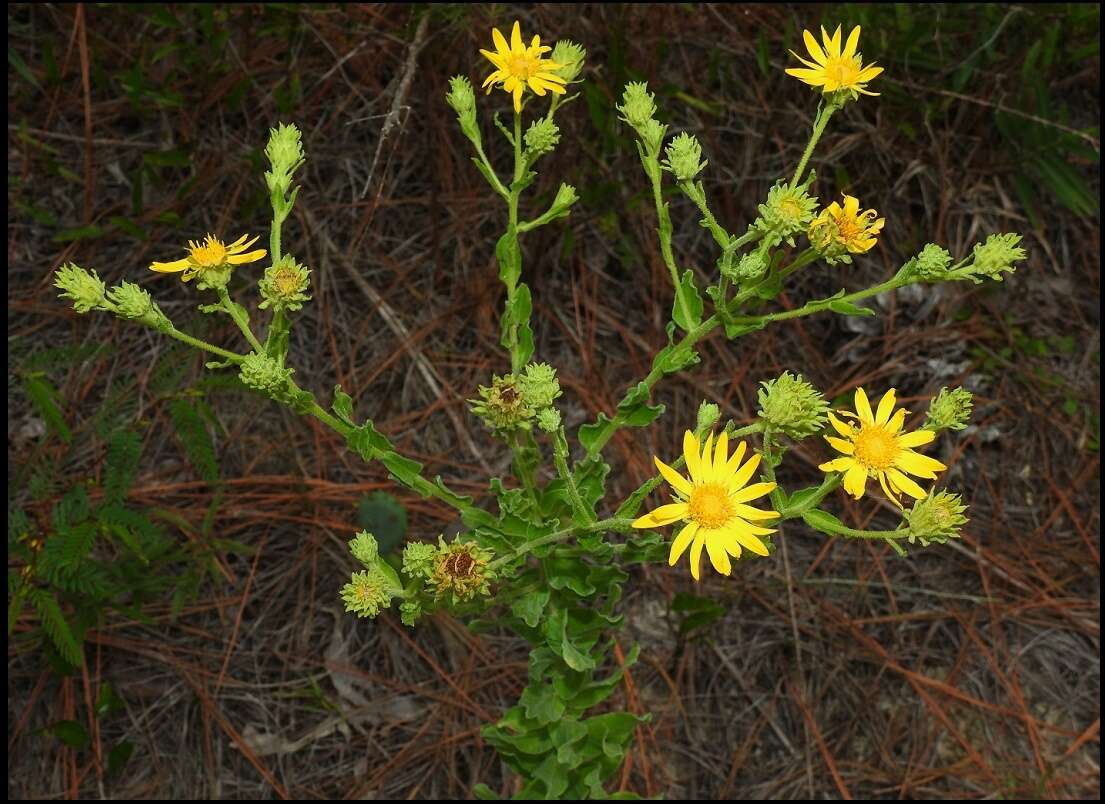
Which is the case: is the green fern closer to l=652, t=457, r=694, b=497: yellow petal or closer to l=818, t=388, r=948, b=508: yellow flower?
l=652, t=457, r=694, b=497: yellow petal

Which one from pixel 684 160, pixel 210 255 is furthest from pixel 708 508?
pixel 210 255

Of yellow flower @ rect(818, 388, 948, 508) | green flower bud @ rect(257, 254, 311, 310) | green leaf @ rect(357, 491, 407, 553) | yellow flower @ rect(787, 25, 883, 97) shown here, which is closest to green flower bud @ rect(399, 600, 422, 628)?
green flower bud @ rect(257, 254, 311, 310)

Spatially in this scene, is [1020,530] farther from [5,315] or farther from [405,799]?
[5,315]

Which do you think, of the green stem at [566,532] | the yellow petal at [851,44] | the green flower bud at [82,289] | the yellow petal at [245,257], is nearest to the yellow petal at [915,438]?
the green stem at [566,532]

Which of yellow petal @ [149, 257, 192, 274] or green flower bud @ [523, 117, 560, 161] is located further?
green flower bud @ [523, 117, 560, 161]

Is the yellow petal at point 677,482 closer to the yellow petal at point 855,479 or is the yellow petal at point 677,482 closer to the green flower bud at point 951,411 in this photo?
the yellow petal at point 855,479

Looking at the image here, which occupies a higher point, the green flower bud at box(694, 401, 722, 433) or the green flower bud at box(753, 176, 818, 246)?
the green flower bud at box(753, 176, 818, 246)
